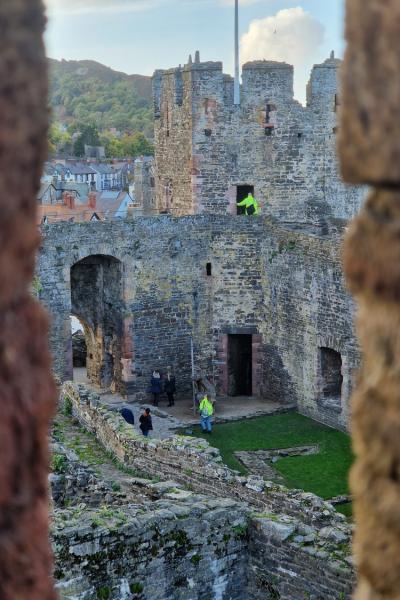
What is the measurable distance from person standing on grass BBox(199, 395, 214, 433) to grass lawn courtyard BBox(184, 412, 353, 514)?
0.14 meters

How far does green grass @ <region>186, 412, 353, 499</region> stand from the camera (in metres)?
15.6

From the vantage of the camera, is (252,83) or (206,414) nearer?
(206,414)

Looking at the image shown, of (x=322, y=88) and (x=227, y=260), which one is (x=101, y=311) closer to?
(x=227, y=260)

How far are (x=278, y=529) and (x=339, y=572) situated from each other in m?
0.77

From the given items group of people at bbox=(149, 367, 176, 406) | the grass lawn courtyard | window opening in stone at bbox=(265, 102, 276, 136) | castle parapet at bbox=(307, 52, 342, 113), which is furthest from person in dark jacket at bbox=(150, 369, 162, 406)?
castle parapet at bbox=(307, 52, 342, 113)

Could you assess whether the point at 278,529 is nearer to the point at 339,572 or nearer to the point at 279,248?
the point at 339,572

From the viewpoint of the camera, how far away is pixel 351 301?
717 inches

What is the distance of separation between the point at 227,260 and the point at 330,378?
3468mm

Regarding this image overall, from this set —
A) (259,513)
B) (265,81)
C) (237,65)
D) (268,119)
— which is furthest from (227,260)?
(259,513)

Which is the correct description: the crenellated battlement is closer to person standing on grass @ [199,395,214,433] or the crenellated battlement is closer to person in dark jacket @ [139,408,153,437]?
person standing on grass @ [199,395,214,433]

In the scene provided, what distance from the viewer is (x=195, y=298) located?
71.2 feet

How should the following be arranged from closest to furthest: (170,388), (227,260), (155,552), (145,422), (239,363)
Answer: (155,552) → (145,422) → (170,388) → (227,260) → (239,363)

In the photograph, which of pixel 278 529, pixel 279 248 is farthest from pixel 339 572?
pixel 279 248

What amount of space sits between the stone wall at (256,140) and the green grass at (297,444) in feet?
19.1
